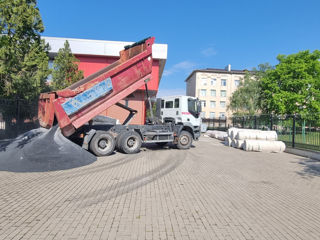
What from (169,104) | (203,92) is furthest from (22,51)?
(203,92)

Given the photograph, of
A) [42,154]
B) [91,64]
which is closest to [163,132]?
[42,154]

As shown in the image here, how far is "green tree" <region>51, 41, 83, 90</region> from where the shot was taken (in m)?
14.7

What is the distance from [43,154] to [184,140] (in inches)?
280

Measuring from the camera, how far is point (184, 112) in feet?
39.6

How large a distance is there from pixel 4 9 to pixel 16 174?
564cm

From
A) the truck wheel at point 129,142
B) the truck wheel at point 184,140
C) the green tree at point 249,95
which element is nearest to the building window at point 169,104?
the truck wheel at point 184,140

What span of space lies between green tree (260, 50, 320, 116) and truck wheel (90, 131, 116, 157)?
97.7 ft

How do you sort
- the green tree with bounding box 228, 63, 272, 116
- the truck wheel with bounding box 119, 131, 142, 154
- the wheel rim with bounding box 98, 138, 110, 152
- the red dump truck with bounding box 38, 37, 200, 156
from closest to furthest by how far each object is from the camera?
1. the red dump truck with bounding box 38, 37, 200, 156
2. the wheel rim with bounding box 98, 138, 110, 152
3. the truck wheel with bounding box 119, 131, 142, 154
4. the green tree with bounding box 228, 63, 272, 116

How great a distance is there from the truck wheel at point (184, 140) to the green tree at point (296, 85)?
25.4 m

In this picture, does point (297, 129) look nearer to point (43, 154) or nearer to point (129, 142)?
point (129, 142)

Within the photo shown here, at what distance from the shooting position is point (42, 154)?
6.75 m

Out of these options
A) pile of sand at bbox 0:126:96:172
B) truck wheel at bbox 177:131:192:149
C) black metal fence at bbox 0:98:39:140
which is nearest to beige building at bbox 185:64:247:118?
truck wheel at bbox 177:131:192:149

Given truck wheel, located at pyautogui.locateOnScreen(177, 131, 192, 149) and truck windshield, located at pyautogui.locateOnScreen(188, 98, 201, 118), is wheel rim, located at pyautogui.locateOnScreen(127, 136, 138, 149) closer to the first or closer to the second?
truck wheel, located at pyautogui.locateOnScreen(177, 131, 192, 149)

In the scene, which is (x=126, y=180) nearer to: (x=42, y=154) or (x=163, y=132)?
(x=42, y=154)
